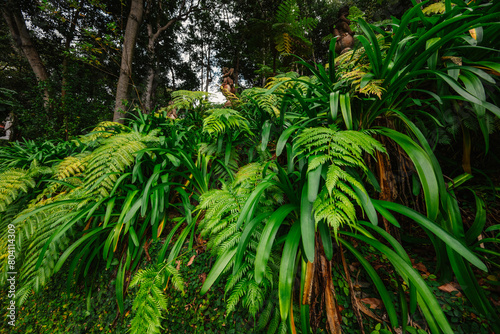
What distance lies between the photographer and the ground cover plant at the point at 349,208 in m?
0.66

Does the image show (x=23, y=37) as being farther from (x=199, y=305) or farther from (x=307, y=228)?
(x=307, y=228)

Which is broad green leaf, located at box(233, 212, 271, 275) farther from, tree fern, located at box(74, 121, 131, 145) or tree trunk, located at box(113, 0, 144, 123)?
tree trunk, located at box(113, 0, 144, 123)

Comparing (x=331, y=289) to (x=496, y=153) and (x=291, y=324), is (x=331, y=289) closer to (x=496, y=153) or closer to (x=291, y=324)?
(x=291, y=324)

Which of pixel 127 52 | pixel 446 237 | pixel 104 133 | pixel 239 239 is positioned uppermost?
pixel 127 52

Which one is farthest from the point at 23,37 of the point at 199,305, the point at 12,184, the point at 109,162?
the point at 199,305

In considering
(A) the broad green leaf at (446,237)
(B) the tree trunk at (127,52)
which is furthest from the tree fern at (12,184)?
(B) the tree trunk at (127,52)

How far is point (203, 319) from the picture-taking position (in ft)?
2.93

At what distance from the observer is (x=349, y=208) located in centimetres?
54

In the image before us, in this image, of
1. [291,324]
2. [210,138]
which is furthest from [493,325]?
[210,138]

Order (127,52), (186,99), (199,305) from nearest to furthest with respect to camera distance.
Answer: (199,305), (186,99), (127,52)

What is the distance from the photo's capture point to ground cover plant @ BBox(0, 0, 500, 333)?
658 mm

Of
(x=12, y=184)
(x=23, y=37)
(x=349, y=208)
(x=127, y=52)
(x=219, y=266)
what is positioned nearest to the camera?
(x=349, y=208)

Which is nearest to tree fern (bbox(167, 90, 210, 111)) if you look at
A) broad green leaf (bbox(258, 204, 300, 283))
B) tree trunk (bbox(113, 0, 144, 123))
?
broad green leaf (bbox(258, 204, 300, 283))

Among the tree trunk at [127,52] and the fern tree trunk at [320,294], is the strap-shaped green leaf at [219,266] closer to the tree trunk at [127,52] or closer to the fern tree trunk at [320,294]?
the fern tree trunk at [320,294]
